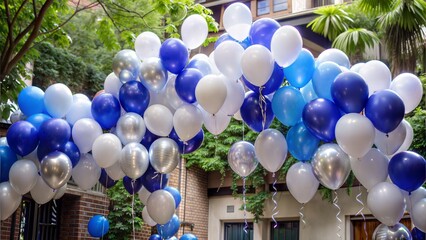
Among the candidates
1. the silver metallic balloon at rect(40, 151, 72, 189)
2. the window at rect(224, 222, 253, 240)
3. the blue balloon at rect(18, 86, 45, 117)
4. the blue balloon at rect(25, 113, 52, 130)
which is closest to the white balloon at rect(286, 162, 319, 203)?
the silver metallic balloon at rect(40, 151, 72, 189)

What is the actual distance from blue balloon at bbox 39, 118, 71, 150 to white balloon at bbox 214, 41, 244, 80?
1.55m

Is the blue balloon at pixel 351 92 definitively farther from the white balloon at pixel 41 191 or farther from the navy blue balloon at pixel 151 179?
the white balloon at pixel 41 191

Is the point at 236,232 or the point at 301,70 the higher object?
the point at 301,70

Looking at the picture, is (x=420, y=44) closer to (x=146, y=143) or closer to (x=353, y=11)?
(x=353, y=11)

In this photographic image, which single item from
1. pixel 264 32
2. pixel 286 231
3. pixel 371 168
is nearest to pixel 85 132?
pixel 264 32

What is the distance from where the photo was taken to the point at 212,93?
4398mm

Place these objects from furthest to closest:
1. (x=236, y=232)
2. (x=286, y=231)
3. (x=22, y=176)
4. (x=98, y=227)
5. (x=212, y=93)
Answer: (x=236, y=232) < (x=286, y=231) < (x=98, y=227) < (x=22, y=176) < (x=212, y=93)

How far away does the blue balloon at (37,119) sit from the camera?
5.02 meters

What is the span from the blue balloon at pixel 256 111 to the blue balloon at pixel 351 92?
753mm

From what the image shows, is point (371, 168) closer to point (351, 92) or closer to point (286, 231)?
point (351, 92)

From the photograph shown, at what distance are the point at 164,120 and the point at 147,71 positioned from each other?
0.47 metres

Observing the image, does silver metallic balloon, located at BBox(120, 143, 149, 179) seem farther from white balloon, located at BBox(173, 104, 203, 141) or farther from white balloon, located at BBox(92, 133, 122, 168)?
white balloon, located at BBox(173, 104, 203, 141)

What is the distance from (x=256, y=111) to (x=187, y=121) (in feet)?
2.01

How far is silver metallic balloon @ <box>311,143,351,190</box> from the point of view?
4.17 metres
